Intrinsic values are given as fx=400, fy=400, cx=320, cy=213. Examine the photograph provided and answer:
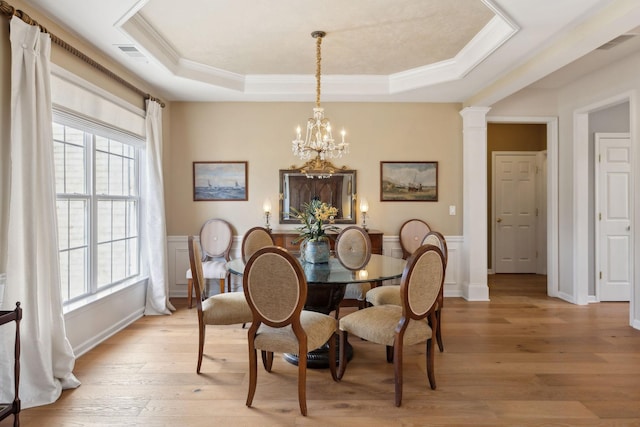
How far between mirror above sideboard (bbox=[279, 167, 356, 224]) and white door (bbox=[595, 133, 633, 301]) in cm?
307

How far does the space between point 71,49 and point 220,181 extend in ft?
8.05

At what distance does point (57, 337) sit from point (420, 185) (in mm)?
4265

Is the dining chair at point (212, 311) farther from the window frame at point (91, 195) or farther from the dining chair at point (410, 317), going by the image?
the window frame at point (91, 195)

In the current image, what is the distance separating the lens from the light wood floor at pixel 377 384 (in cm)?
229

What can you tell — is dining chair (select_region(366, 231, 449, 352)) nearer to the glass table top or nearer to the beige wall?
the glass table top

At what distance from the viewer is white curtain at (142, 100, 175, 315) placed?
4.44 meters

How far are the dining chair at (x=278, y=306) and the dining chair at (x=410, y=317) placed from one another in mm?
385

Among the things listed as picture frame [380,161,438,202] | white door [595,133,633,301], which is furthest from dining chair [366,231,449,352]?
white door [595,133,633,301]

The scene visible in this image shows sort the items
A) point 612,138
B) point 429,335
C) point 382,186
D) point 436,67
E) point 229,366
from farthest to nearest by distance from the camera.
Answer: point 382,186, point 612,138, point 436,67, point 229,366, point 429,335

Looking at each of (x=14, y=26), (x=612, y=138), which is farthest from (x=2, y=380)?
(x=612, y=138)

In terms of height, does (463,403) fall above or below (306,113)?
below

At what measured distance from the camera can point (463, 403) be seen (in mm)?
2453

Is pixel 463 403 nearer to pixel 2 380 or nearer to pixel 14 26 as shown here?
pixel 2 380

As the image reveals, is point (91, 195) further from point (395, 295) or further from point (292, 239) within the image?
point (395, 295)
